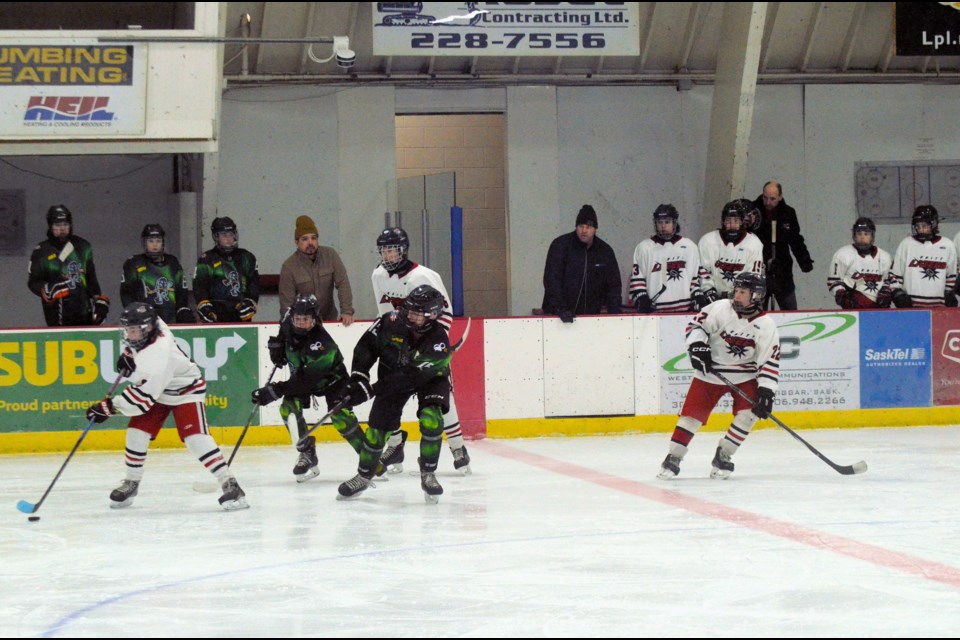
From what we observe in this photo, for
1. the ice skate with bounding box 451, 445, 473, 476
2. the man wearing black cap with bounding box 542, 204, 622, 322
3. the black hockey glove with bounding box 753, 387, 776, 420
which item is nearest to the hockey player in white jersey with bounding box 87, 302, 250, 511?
the ice skate with bounding box 451, 445, 473, 476

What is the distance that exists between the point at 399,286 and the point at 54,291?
3.12 metres

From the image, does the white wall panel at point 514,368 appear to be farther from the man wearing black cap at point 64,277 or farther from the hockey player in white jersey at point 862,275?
the man wearing black cap at point 64,277

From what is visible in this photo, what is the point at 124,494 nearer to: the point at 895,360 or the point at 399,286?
the point at 399,286

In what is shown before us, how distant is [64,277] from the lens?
884cm

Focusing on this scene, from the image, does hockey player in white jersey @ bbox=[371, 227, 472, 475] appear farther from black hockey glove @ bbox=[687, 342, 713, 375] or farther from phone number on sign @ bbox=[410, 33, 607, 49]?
phone number on sign @ bbox=[410, 33, 607, 49]

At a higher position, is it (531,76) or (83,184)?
(531,76)

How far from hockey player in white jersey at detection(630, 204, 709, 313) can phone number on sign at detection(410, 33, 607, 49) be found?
7.12ft

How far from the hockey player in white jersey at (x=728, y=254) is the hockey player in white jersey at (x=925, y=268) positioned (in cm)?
124

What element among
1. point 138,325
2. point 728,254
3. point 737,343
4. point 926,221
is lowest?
point 737,343

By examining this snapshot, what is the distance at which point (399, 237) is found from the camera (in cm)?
680

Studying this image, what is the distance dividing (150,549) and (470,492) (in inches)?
76.1

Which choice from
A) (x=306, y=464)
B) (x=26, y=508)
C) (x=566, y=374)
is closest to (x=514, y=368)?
(x=566, y=374)

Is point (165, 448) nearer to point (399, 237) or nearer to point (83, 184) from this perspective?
point (399, 237)

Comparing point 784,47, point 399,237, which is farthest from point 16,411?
point 784,47
